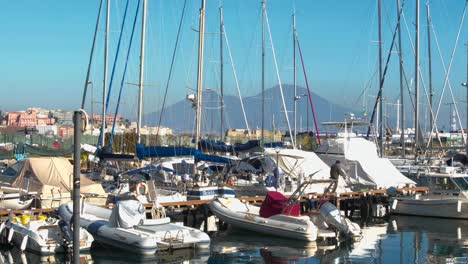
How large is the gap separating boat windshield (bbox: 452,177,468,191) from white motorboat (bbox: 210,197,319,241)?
33.9ft

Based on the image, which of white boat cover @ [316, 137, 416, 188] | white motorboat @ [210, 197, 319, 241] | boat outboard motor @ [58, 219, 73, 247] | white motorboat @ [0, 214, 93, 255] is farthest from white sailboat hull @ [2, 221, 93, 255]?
white boat cover @ [316, 137, 416, 188]

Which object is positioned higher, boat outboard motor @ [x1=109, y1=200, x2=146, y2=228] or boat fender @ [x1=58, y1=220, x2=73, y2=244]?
boat outboard motor @ [x1=109, y1=200, x2=146, y2=228]

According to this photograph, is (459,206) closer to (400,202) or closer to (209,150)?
(400,202)

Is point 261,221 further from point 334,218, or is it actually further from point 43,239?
point 43,239

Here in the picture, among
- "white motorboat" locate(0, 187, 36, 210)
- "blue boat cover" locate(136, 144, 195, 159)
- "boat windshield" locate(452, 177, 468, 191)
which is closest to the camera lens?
"white motorboat" locate(0, 187, 36, 210)

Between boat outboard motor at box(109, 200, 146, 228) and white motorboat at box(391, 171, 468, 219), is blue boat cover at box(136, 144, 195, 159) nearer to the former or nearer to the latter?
white motorboat at box(391, 171, 468, 219)

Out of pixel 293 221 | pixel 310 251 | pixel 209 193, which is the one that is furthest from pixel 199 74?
pixel 310 251

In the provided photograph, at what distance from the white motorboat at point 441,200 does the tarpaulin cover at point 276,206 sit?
946 centimetres

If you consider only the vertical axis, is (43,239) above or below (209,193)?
below

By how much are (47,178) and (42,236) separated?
22.4 feet

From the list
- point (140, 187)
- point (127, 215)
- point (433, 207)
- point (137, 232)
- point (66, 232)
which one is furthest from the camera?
point (433, 207)

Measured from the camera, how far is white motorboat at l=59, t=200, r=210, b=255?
21.5m

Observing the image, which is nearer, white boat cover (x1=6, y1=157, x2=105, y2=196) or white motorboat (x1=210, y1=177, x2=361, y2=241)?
white motorboat (x1=210, y1=177, x2=361, y2=241)

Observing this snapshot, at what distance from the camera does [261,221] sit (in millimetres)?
25516
